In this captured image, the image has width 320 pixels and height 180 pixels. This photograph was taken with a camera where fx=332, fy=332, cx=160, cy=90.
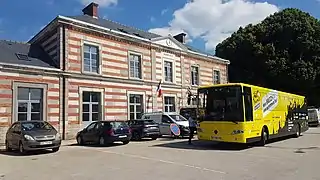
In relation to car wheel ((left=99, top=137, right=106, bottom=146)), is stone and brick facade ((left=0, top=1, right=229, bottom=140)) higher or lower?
higher

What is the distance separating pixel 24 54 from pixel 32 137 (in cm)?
1015

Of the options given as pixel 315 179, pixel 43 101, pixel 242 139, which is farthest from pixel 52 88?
pixel 315 179

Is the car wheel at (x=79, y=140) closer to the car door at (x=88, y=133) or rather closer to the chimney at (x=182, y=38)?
the car door at (x=88, y=133)

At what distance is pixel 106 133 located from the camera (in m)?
17.7

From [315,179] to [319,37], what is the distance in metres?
35.1

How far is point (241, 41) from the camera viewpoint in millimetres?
42219

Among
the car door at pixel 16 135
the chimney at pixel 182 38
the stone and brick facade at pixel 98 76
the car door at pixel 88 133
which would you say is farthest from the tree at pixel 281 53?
the car door at pixel 16 135

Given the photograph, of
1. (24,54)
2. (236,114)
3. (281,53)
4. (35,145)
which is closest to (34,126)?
(35,145)

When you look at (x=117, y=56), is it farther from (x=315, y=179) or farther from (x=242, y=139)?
(x=315, y=179)

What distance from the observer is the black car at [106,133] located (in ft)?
57.8

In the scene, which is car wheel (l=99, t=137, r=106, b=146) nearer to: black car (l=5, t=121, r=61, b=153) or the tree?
black car (l=5, t=121, r=61, b=153)

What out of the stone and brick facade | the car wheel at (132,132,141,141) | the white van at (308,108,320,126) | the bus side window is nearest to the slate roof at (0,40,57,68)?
the stone and brick facade

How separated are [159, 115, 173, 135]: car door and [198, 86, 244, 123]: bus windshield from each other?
634cm

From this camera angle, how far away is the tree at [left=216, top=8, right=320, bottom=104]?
38125 millimetres
